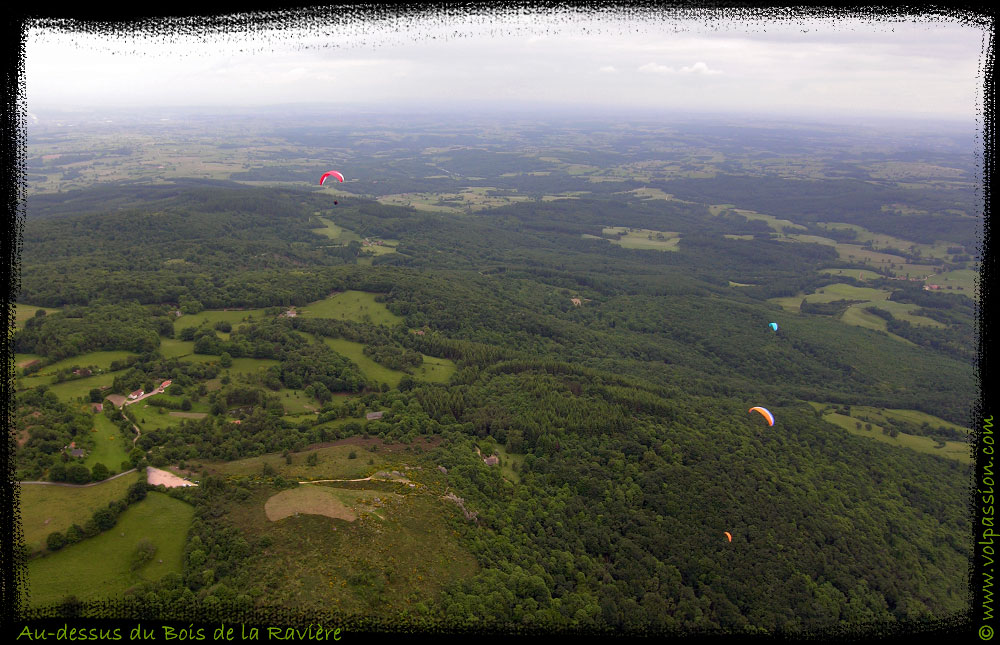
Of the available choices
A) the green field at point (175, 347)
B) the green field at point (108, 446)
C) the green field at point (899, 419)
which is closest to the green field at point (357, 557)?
the green field at point (108, 446)

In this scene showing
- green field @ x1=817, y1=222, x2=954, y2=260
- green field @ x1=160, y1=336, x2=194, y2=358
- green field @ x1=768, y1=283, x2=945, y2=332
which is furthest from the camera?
green field @ x1=817, y1=222, x2=954, y2=260

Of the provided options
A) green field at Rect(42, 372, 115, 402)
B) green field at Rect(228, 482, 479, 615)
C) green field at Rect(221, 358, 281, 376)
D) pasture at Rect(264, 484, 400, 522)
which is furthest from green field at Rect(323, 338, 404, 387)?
green field at Rect(228, 482, 479, 615)

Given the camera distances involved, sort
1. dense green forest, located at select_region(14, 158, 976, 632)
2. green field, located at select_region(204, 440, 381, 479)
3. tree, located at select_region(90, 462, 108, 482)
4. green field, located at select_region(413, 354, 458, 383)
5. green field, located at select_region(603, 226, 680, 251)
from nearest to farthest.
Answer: tree, located at select_region(90, 462, 108, 482) → dense green forest, located at select_region(14, 158, 976, 632) → green field, located at select_region(204, 440, 381, 479) → green field, located at select_region(413, 354, 458, 383) → green field, located at select_region(603, 226, 680, 251)

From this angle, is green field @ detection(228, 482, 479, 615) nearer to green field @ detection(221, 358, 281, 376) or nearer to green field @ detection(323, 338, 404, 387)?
green field @ detection(221, 358, 281, 376)

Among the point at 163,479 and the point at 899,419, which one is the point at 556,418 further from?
the point at 899,419

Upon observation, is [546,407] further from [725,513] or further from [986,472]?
[986,472]

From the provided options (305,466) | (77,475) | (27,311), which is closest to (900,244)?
(305,466)
